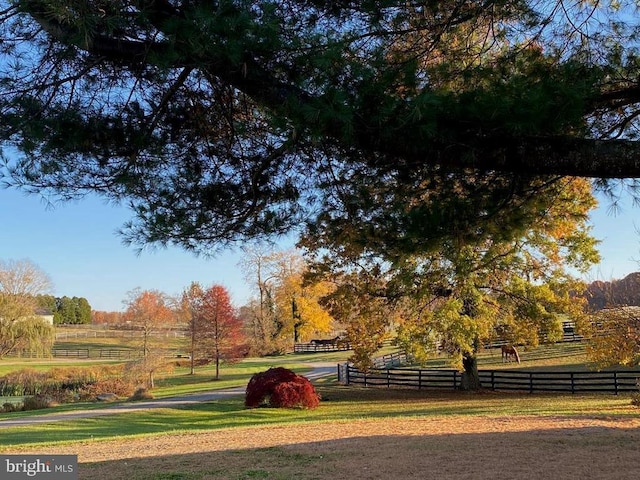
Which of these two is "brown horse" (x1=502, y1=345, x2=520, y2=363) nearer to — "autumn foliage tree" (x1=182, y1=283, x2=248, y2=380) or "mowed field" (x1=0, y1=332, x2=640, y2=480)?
"mowed field" (x1=0, y1=332, x2=640, y2=480)

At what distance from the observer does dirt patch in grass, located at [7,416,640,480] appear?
658 centimetres

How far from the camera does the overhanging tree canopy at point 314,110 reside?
364 cm

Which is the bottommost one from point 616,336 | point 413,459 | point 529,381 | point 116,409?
point 116,409

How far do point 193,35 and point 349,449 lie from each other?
6.89 meters

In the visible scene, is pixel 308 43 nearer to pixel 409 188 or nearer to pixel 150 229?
pixel 409 188

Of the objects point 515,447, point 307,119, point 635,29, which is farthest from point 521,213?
point 515,447

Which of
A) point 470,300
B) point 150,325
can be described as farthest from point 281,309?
point 470,300

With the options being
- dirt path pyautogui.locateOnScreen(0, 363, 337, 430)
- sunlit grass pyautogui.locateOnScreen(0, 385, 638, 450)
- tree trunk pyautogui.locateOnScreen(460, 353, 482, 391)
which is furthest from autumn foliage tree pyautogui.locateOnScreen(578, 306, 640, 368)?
dirt path pyautogui.locateOnScreen(0, 363, 337, 430)

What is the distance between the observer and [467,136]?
12.8 ft

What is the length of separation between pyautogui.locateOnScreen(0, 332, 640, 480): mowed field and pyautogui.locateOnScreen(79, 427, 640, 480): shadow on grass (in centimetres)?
2

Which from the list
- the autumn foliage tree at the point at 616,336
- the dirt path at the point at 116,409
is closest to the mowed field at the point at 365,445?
the autumn foliage tree at the point at 616,336

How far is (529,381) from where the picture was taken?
71.3ft

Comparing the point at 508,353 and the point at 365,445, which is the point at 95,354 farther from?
the point at 365,445

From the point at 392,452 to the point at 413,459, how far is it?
0.64 meters
